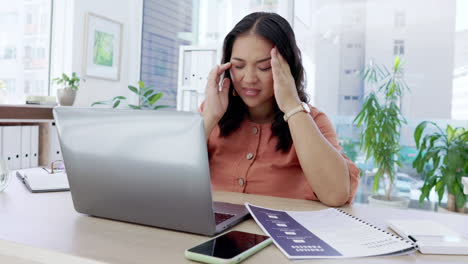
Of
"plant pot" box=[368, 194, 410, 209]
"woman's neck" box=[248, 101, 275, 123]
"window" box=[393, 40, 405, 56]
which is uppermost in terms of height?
"window" box=[393, 40, 405, 56]

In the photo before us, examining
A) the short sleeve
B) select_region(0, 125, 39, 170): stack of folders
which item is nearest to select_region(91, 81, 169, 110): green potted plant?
select_region(0, 125, 39, 170): stack of folders

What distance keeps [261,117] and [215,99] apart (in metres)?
0.19

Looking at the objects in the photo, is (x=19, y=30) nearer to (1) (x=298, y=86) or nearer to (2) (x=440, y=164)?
(1) (x=298, y=86)

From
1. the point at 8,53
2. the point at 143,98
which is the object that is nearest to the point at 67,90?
the point at 8,53

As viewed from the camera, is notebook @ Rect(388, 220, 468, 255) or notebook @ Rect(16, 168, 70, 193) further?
notebook @ Rect(16, 168, 70, 193)

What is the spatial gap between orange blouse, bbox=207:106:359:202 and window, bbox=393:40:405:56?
6.74ft

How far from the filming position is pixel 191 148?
0.66 meters

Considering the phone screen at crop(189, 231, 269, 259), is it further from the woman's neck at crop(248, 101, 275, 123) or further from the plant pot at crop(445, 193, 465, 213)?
the plant pot at crop(445, 193, 465, 213)

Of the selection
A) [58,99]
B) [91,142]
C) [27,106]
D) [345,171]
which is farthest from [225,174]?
[58,99]

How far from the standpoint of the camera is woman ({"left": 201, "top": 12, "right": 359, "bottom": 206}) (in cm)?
121

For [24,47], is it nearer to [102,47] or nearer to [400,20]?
[102,47]

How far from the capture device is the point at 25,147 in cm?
248

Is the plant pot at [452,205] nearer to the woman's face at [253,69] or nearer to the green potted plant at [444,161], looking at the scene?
the green potted plant at [444,161]

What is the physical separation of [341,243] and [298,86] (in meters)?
0.88
